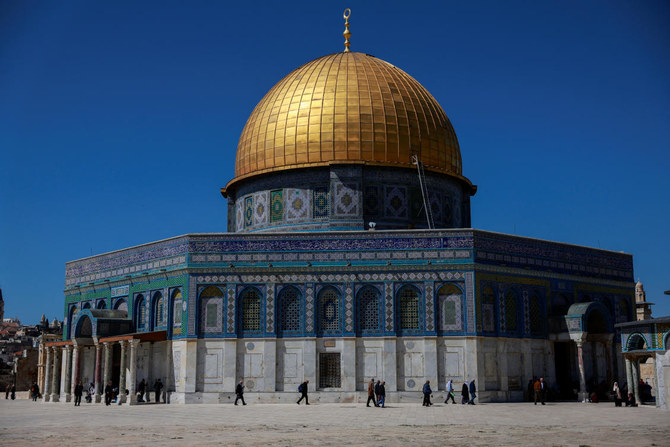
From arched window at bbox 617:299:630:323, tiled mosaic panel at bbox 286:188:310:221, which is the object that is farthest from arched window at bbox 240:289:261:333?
arched window at bbox 617:299:630:323

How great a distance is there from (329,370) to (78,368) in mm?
10657

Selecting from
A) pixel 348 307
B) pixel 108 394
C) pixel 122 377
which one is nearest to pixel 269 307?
pixel 348 307

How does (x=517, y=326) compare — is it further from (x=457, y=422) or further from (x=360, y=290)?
(x=457, y=422)

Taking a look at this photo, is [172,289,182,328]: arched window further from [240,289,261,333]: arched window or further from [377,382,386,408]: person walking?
[377,382,386,408]: person walking

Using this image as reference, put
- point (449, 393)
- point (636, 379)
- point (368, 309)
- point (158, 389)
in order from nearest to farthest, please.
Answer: point (636, 379) → point (449, 393) → point (368, 309) → point (158, 389)

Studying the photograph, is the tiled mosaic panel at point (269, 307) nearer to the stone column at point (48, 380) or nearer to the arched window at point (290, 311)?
the arched window at point (290, 311)

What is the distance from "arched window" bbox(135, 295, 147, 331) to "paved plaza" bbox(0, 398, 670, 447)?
564 cm

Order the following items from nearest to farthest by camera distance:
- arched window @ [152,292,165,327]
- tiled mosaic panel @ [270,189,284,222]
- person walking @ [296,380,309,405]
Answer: person walking @ [296,380,309,405]
arched window @ [152,292,165,327]
tiled mosaic panel @ [270,189,284,222]

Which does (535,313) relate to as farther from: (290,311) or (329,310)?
(290,311)

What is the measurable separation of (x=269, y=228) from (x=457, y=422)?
51.2 ft

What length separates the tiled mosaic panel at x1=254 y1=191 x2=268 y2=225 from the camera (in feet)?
111

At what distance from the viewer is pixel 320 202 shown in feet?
107

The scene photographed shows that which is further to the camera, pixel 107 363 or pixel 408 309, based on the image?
pixel 107 363

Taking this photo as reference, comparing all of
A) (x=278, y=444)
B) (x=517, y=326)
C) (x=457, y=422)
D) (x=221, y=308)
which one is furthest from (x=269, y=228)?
(x=278, y=444)
